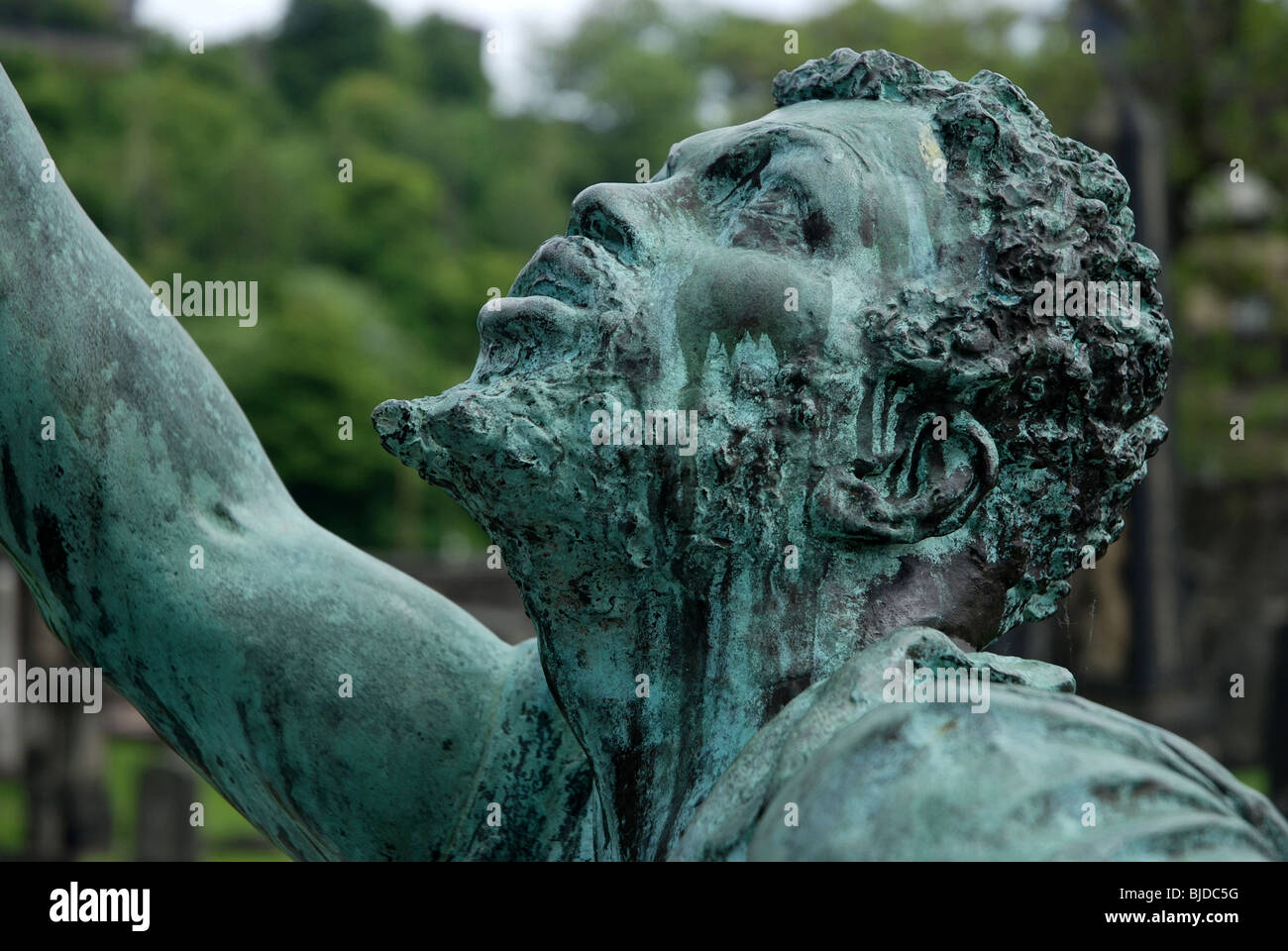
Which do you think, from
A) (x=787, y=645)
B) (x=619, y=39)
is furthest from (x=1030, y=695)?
(x=619, y=39)

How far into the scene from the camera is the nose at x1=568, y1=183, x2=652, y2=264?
2.46m

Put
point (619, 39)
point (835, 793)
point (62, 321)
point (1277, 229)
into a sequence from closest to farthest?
point (835, 793) < point (62, 321) < point (1277, 229) < point (619, 39)

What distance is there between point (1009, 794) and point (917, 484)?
0.66m

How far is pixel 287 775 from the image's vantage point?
281 cm

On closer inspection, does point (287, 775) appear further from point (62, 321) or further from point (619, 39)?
point (619, 39)

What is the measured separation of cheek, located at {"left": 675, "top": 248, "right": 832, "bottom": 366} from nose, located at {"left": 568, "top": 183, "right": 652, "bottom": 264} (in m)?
0.13

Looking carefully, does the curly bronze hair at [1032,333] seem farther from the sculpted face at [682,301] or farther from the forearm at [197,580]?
the forearm at [197,580]

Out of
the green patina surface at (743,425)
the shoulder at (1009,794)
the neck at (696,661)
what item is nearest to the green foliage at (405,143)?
the green patina surface at (743,425)

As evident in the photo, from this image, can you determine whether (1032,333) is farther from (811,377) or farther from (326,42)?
(326,42)

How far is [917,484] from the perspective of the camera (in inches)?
96.0

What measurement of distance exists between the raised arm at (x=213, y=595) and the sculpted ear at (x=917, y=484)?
75 cm

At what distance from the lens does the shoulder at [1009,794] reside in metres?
1.86

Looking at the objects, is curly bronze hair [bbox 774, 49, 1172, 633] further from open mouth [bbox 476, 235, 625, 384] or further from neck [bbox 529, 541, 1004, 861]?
open mouth [bbox 476, 235, 625, 384]

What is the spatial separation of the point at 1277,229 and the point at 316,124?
31.6m
